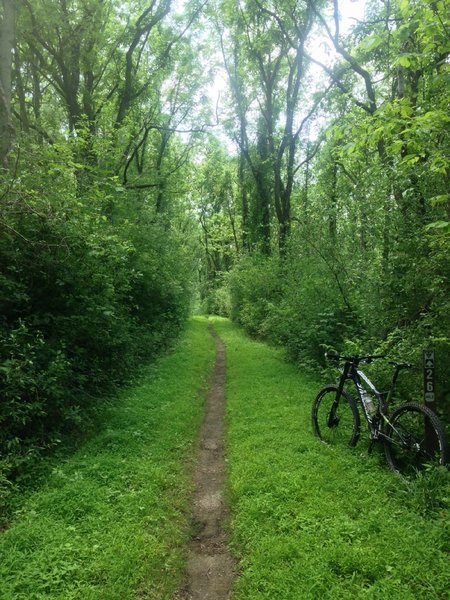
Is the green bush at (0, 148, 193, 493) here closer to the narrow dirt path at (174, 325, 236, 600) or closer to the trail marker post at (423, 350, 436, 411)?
the narrow dirt path at (174, 325, 236, 600)

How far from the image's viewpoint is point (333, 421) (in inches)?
273

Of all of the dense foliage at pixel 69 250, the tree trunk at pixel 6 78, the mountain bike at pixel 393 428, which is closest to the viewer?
the mountain bike at pixel 393 428

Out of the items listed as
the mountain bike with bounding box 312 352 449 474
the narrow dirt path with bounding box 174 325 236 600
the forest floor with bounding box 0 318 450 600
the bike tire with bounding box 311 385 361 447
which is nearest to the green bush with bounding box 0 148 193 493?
the forest floor with bounding box 0 318 450 600

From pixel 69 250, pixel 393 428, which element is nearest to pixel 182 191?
Answer: pixel 69 250

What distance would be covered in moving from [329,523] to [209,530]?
4.65 ft

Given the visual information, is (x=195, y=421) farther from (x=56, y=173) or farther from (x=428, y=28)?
(x=428, y=28)

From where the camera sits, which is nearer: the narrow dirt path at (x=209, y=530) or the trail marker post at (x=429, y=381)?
the narrow dirt path at (x=209, y=530)

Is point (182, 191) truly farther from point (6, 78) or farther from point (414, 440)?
point (414, 440)

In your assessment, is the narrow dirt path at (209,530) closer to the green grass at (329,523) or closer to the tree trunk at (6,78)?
the green grass at (329,523)

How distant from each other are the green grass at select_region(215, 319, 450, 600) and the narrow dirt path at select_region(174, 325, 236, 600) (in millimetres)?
167

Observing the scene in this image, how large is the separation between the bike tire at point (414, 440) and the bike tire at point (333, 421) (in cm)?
78

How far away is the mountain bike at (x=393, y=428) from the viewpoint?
15.4 ft

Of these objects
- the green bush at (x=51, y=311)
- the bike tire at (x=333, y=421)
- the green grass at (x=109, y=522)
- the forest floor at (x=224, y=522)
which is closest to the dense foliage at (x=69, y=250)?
the green bush at (x=51, y=311)

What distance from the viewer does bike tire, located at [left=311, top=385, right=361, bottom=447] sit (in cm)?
625
